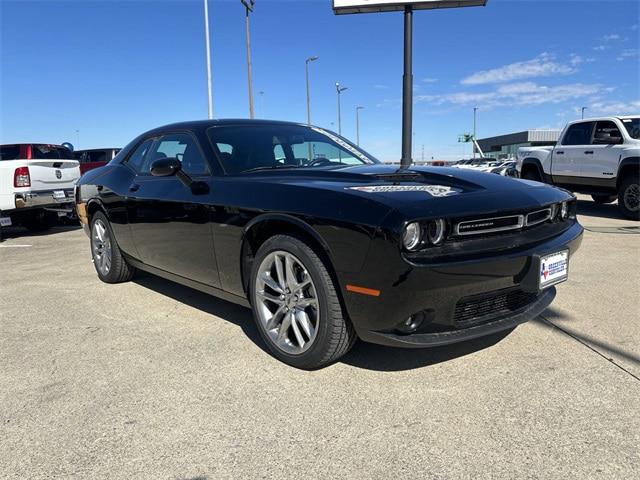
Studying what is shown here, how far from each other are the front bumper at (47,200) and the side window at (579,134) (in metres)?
9.93

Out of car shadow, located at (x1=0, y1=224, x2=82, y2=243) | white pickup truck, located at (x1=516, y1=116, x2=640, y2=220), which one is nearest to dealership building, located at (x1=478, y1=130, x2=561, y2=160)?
white pickup truck, located at (x1=516, y1=116, x2=640, y2=220)

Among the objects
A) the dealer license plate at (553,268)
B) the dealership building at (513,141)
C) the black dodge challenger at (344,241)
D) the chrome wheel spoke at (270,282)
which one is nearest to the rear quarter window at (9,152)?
the black dodge challenger at (344,241)

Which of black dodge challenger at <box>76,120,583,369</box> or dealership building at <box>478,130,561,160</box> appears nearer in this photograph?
black dodge challenger at <box>76,120,583,369</box>

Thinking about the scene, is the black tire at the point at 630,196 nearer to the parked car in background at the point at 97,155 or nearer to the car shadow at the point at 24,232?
the car shadow at the point at 24,232

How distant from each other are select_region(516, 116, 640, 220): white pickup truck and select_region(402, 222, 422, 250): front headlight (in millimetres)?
8216

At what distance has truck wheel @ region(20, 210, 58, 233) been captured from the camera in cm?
997

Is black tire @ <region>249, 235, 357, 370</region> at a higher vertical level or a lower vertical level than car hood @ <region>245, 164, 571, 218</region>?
lower

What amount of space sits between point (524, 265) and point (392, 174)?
1002mm

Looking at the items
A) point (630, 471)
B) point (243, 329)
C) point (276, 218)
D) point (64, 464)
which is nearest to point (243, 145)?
point (276, 218)

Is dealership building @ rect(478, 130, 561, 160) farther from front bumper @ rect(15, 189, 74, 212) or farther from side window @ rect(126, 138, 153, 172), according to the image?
side window @ rect(126, 138, 153, 172)

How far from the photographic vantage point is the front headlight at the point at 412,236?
2283mm

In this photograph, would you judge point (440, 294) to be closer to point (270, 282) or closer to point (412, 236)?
point (412, 236)

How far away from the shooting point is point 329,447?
2.09m

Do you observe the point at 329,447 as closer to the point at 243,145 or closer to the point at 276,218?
the point at 276,218
